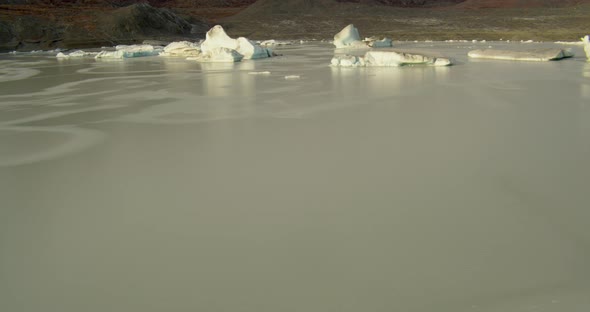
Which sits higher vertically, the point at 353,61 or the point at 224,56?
the point at 224,56

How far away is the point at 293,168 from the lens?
3.41 meters

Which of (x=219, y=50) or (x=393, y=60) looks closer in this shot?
(x=393, y=60)

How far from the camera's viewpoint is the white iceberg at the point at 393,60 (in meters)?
10.9

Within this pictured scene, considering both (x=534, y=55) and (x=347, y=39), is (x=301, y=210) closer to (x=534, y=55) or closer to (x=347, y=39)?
(x=534, y=55)

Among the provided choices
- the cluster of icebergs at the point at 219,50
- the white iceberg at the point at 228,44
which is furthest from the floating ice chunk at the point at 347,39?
the white iceberg at the point at 228,44

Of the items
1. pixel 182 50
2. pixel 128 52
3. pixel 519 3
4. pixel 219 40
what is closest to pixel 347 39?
pixel 182 50

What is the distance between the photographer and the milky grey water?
189 cm

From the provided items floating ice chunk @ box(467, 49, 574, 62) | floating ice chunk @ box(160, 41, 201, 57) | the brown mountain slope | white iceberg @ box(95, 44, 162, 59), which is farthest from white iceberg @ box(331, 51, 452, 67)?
the brown mountain slope

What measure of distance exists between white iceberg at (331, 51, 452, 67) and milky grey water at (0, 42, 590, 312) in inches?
211

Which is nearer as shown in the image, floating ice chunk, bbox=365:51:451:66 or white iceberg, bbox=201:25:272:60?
floating ice chunk, bbox=365:51:451:66

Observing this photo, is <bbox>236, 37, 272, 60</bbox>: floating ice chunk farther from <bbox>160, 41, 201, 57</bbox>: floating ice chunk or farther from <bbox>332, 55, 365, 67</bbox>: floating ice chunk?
<bbox>332, 55, 365, 67</bbox>: floating ice chunk

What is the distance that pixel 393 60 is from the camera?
1103 centimetres

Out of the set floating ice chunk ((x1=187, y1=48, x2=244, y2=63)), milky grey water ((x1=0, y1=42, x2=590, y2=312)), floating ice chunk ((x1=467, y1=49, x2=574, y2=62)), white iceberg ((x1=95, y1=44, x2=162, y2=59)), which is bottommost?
milky grey water ((x1=0, y1=42, x2=590, y2=312))

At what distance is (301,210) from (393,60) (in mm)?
8917
